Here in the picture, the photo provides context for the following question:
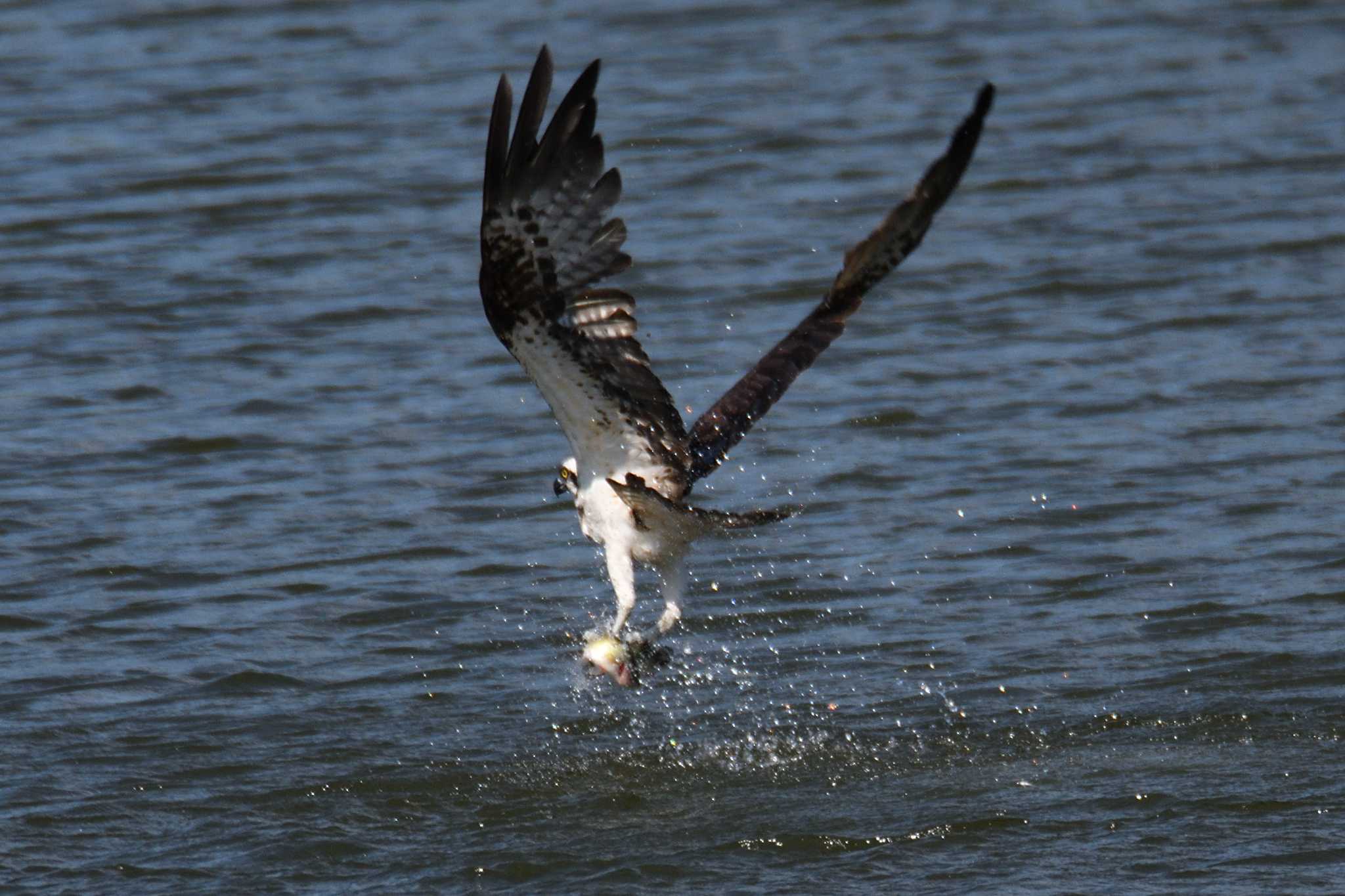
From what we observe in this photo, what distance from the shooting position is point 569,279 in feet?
20.7

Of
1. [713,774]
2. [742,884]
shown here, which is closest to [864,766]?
[713,774]

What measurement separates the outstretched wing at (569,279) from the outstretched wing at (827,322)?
36 centimetres

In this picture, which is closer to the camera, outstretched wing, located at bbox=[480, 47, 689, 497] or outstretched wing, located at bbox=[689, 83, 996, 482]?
outstretched wing, located at bbox=[480, 47, 689, 497]

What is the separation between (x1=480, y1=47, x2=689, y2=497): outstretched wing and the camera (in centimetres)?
596

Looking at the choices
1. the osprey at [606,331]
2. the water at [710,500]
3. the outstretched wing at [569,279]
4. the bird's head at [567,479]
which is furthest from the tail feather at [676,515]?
the water at [710,500]

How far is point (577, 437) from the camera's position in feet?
21.9

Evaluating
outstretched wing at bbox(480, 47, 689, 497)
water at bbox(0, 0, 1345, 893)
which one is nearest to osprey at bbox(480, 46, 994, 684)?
outstretched wing at bbox(480, 47, 689, 497)

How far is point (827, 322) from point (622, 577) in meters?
1.04

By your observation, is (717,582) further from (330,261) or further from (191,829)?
(330,261)

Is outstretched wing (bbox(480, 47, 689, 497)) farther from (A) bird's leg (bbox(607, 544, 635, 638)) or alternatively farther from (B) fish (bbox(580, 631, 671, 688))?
(B) fish (bbox(580, 631, 671, 688))

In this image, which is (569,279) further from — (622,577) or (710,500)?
(710,500)

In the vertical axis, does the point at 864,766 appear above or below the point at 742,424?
below

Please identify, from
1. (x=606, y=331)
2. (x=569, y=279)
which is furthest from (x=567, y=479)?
(x=569, y=279)

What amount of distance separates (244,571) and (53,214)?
18.4ft
